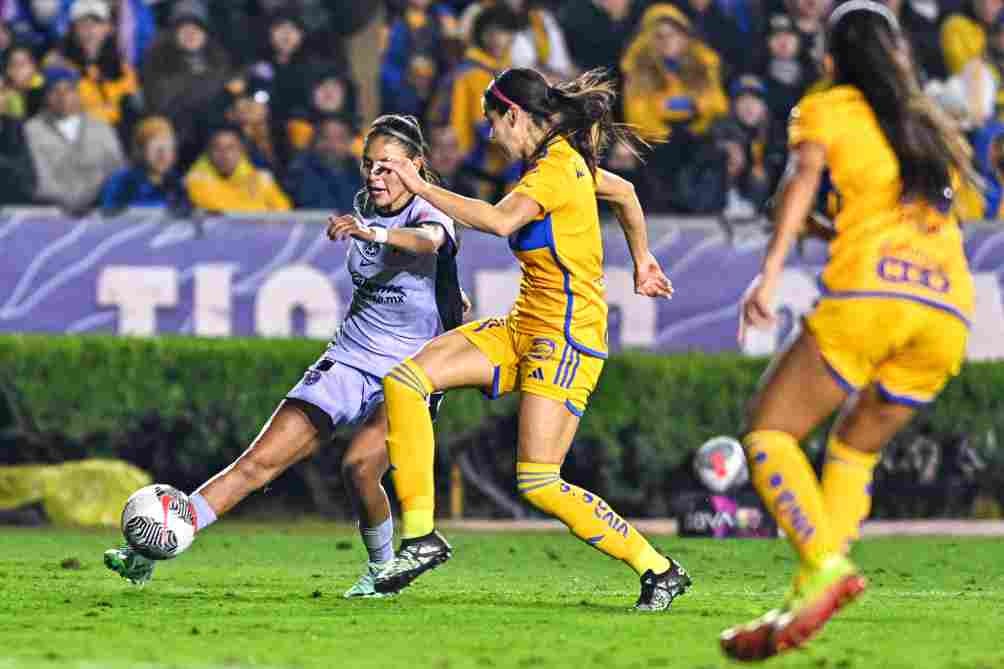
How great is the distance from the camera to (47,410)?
1627cm

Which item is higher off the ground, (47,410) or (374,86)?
(374,86)

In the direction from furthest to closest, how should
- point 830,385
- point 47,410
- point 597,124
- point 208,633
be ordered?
point 47,410 → point 597,124 → point 208,633 → point 830,385

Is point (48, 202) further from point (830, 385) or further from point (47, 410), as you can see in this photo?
point (830, 385)

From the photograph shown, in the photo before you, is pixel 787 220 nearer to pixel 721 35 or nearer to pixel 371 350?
pixel 371 350

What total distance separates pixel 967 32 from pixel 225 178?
315 inches

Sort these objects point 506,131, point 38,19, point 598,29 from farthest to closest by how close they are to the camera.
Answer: point 598,29
point 38,19
point 506,131

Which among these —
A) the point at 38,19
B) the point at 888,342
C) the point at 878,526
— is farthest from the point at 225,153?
the point at 888,342

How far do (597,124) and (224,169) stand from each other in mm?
8415

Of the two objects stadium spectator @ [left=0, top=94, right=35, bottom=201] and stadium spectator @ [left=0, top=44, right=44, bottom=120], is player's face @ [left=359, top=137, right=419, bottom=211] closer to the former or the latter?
stadium spectator @ [left=0, top=94, right=35, bottom=201]

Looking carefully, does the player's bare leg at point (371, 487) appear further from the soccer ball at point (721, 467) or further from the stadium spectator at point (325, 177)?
the stadium spectator at point (325, 177)

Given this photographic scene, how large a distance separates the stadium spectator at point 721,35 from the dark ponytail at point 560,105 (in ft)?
37.1

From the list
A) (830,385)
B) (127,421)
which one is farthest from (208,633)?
(127,421)

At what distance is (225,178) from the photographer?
17.6 meters

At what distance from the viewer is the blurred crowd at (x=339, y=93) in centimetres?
1747
